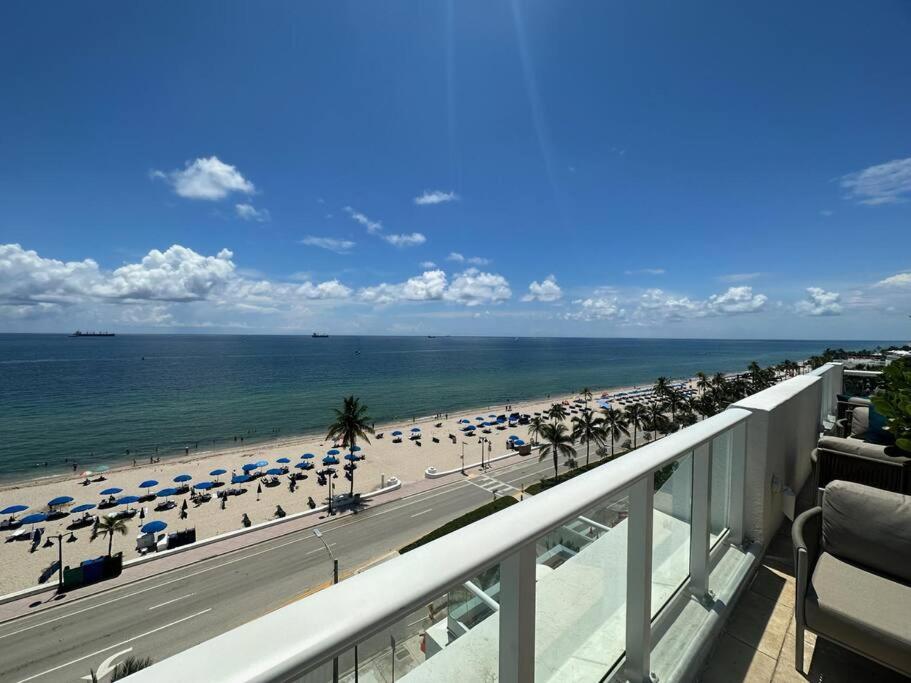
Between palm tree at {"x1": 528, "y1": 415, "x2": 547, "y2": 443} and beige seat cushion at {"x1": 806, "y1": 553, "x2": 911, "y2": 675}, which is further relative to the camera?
palm tree at {"x1": 528, "y1": 415, "x2": 547, "y2": 443}

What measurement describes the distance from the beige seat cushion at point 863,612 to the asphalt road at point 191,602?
55.2ft

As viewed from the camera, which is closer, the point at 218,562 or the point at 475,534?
the point at 475,534

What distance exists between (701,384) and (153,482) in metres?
58.5

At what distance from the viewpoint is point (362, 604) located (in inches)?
26.7

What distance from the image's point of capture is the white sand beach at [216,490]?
1961 centimetres

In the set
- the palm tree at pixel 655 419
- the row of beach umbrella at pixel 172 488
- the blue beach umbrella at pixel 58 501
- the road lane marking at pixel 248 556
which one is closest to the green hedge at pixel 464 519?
the road lane marking at pixel 248 556

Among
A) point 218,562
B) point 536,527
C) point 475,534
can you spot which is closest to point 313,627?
point 475,534

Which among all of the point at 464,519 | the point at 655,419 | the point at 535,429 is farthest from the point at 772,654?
the point at 655,419

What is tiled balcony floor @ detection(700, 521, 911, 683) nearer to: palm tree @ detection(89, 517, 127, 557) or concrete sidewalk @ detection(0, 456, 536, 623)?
concrete sidewalk @ detection(0, 456, 536, 623)

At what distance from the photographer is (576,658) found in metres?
1.50

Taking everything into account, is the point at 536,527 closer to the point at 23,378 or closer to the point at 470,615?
the point at 470,615

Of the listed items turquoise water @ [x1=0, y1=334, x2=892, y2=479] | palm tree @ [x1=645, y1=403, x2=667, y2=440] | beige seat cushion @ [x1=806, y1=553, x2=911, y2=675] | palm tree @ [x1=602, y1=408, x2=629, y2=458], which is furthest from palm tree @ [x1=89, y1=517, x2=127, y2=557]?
palm tree @ [x1=645, y1=403, x2=667, y2=440]

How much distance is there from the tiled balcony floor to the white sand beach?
982 inches

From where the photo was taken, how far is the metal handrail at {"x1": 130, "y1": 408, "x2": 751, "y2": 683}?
0.55 meters
